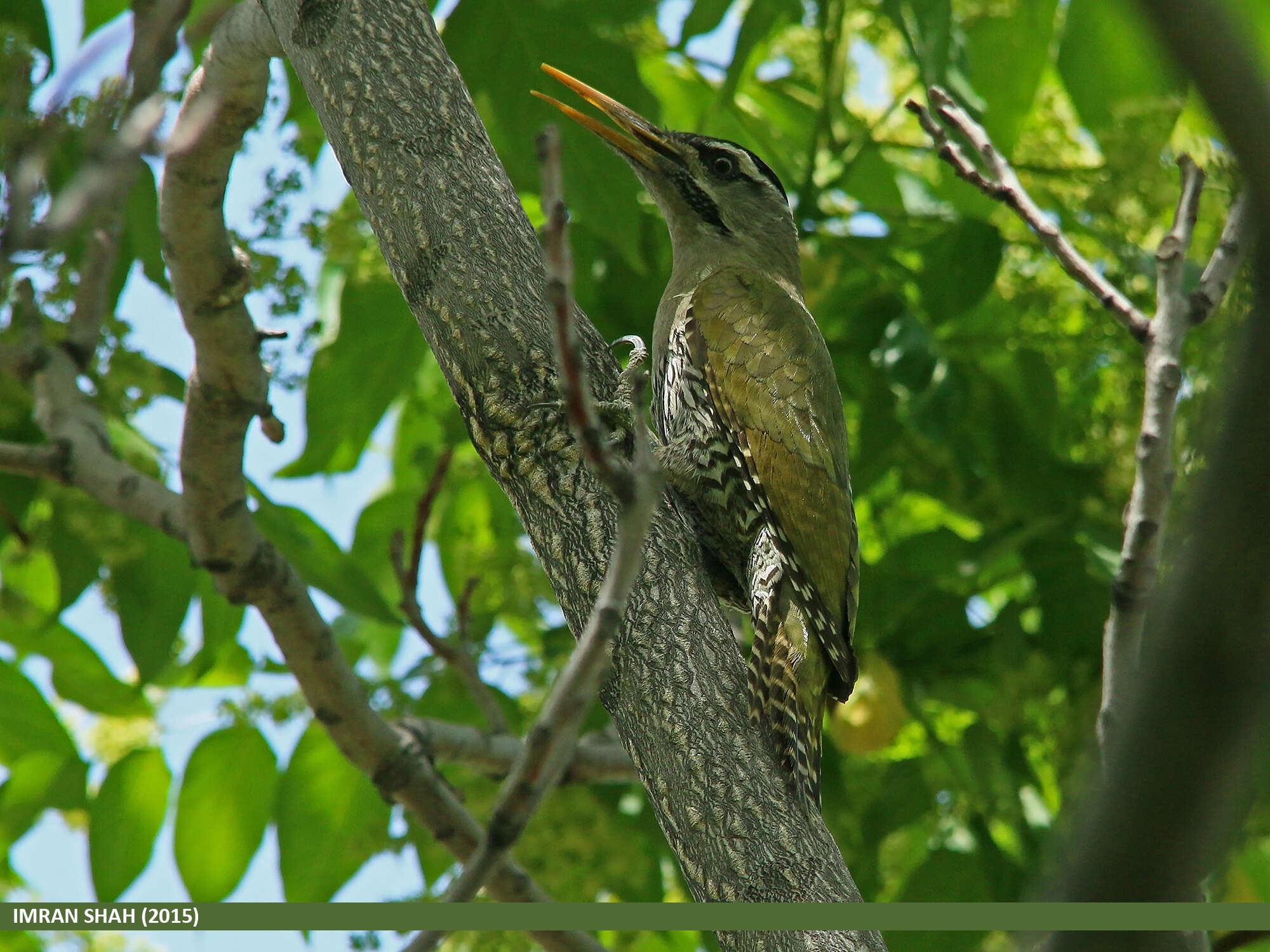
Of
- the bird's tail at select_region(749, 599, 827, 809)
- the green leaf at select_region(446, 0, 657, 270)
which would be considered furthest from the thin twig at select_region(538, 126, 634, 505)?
the green leaf at select_region(446, 0, 657, 270)

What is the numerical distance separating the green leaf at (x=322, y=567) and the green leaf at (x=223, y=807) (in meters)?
0.68

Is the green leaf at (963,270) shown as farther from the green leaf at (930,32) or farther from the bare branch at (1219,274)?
the bare branch at (1219,274)

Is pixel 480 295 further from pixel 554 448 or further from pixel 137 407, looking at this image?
pixel 137 407

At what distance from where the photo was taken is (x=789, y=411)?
374 centimetres

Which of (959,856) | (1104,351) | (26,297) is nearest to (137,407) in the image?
(26,297)

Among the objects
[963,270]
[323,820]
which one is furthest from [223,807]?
[963,270]

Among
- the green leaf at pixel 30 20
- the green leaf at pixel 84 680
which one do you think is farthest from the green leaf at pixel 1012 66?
the green leaf at pixel 84 680

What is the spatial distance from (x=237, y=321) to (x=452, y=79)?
913 millimetres

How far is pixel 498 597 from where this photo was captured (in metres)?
4.43

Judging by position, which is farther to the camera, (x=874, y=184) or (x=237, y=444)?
(x=874, y=184)

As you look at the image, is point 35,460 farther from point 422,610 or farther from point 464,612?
point 464,612

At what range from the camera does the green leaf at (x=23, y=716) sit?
139 inches

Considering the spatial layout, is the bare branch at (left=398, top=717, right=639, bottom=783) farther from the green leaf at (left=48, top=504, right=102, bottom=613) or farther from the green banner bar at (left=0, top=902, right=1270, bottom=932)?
the green leaf at (left=48, top=504, right=102, bottom=613)

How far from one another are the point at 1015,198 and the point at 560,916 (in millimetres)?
1989
